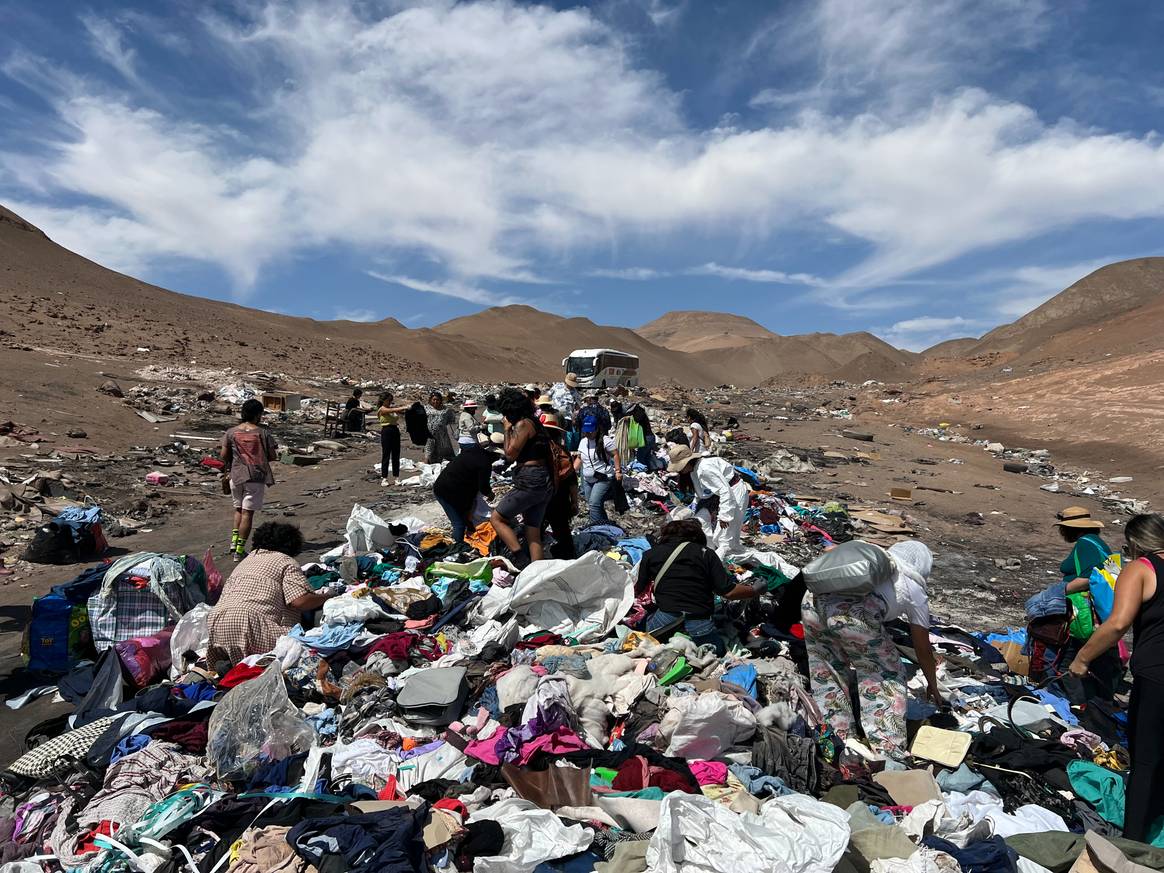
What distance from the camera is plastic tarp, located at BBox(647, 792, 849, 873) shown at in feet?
7.36

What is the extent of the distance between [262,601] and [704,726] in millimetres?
2903

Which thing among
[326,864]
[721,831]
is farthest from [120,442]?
[721,831]

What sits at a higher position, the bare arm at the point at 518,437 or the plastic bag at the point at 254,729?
the bare arm at the point at 518,437

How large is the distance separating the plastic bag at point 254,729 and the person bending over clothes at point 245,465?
3129 mm

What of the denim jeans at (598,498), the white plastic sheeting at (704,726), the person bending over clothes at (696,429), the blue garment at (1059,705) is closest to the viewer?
the white plastic sheeting at (704,726)

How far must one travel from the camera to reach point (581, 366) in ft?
98.8

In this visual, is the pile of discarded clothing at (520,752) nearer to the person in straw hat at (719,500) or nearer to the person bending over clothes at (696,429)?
the person in straw hat at (719,500)

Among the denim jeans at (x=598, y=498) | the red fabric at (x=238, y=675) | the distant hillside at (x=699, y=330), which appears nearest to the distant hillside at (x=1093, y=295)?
the denim jeans at (x=598, y=498)

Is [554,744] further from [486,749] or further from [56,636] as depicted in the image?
[56,636]

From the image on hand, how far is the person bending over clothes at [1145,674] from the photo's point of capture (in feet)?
8.84

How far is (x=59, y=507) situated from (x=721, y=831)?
28.2ft

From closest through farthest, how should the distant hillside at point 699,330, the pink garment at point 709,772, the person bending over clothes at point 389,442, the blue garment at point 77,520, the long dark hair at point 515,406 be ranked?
the pink garment at point 709,772 → the long dark hair at point 515,406 → the blue garment at point 77,520 → the person bending over clothes at point 389,442 → the distant hillside at point 699,330

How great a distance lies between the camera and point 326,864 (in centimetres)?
234

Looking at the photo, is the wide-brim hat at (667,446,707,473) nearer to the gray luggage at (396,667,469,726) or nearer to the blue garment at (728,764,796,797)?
the gray luggage at (396,667,469,726)
